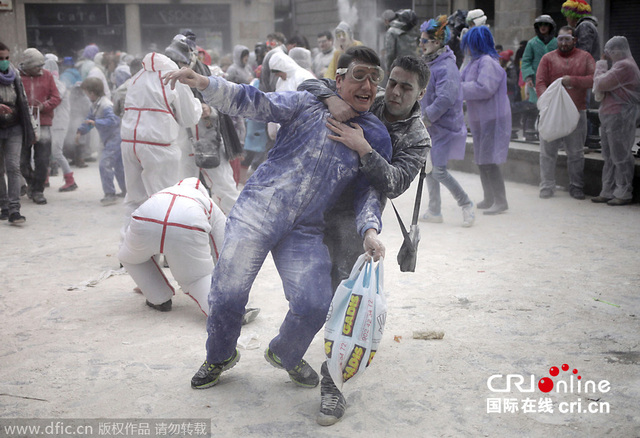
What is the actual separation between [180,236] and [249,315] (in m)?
0.71

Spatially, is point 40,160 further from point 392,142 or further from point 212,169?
point 392,142

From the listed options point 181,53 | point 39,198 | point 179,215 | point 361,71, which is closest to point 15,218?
point 39,198

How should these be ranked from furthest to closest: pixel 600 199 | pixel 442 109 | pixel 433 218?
pixel 600 199 < pixel 433 218 < pixel 442 109

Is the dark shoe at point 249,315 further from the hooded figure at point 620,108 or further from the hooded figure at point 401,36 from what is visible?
the hooded figure at point 401,36

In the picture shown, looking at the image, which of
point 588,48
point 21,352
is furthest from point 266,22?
point 21,352

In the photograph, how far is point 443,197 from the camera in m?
9.34

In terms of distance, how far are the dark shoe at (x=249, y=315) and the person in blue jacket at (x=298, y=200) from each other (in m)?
1.13

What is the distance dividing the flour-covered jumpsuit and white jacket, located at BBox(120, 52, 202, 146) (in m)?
2.66

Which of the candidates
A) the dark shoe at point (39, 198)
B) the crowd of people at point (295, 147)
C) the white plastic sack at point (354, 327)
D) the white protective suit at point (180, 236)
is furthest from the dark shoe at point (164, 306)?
the dark shoe at point (39, 198)

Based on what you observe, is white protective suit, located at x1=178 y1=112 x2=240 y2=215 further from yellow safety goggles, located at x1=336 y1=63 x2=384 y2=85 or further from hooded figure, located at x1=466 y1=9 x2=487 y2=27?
hooded figure, located at x1=466 y1=9 x2=487 y2=27

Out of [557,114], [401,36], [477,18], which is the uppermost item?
[477,18]

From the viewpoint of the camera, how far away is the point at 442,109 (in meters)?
7.27

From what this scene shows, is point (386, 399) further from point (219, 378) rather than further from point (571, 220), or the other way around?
point (571, 220)

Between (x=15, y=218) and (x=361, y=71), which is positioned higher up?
(x=361, y=71)
